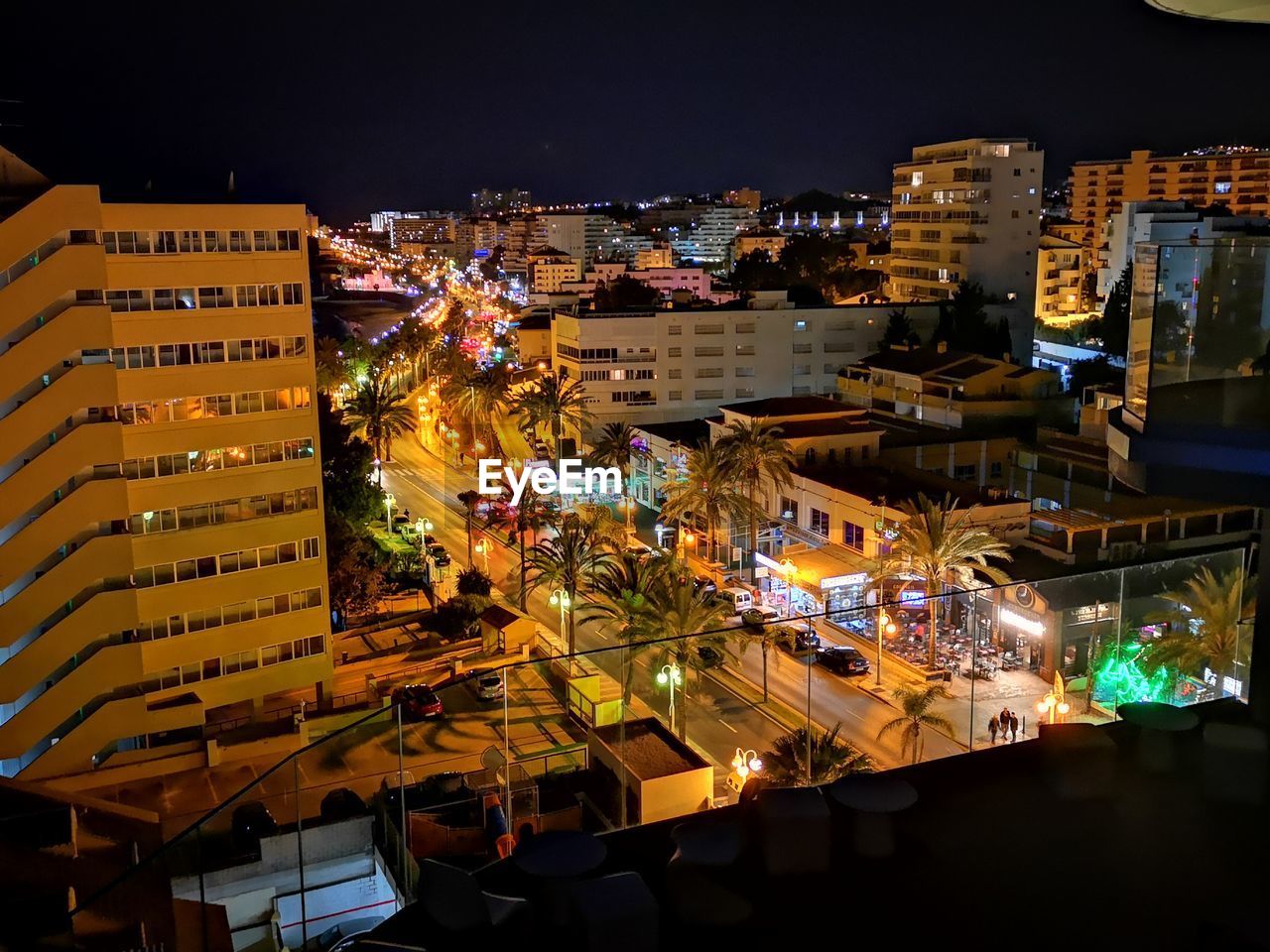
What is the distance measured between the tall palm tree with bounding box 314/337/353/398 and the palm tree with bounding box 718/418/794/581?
27.5 m

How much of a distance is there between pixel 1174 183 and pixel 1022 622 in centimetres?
8595

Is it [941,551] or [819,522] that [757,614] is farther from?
[819,522]

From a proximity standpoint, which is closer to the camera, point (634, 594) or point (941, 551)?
point (634, 594)

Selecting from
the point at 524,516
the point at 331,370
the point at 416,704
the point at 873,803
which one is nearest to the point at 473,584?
the point at 524,516

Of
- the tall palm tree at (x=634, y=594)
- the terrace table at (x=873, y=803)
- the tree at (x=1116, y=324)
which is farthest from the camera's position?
the tree at (x=1116, y=324)

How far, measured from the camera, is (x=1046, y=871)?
423 cm

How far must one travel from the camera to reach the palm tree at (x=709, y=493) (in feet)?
92.2

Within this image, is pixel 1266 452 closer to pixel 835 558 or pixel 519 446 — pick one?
pixel 835 558

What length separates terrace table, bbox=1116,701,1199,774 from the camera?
16.4 ft

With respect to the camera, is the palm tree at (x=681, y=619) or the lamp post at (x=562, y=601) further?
the lamp post at (x=562, y=601)

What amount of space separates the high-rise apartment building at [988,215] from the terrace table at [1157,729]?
53828 mm

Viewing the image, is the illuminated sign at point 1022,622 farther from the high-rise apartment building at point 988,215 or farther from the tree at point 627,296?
the tree at point 627,296

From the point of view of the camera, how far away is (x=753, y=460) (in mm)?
28250

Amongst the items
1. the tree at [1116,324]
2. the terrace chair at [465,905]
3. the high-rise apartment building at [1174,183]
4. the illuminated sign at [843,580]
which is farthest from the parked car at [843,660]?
the high-rise apartment building at [1174,183]
